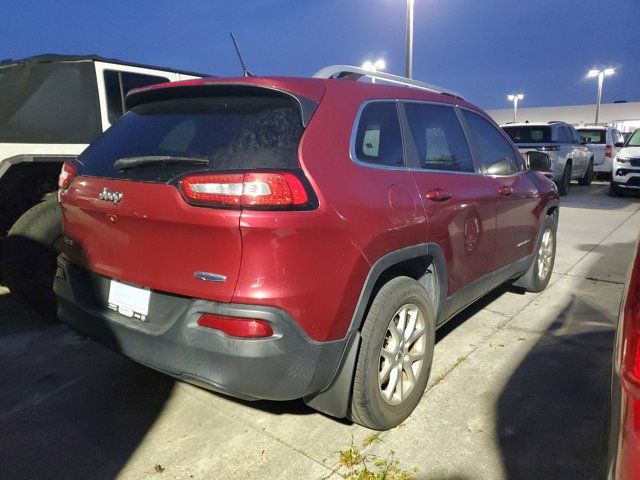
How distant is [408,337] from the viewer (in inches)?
103

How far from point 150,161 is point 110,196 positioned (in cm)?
27

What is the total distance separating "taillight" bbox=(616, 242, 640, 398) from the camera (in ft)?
4.41

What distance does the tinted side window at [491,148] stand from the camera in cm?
351

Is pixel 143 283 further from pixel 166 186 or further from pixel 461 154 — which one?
pixel 461 154

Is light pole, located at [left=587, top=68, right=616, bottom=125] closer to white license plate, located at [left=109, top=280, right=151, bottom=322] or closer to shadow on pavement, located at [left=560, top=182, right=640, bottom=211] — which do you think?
shadow on pavement, located at [left=560, top=182, right=640, bottom=211]

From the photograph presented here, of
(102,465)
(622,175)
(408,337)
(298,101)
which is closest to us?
(298,101)

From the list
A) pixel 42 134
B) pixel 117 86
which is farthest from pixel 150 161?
pixel 117 86

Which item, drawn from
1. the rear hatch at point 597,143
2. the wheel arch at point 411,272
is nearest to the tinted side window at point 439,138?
the wheel arch at point 411,272

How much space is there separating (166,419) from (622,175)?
41.6ft

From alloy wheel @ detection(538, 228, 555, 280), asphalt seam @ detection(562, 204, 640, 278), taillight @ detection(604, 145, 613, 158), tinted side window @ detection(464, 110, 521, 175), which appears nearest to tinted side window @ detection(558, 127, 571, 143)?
asphalt seam @ detection(562, 204, 640, 278)

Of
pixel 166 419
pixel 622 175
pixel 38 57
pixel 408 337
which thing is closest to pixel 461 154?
pixel 408 337

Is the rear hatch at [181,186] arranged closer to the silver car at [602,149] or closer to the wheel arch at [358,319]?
the wheel arch at [358,319]

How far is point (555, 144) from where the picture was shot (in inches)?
473

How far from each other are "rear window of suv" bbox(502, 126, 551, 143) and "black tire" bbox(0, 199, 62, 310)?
1121 cm
